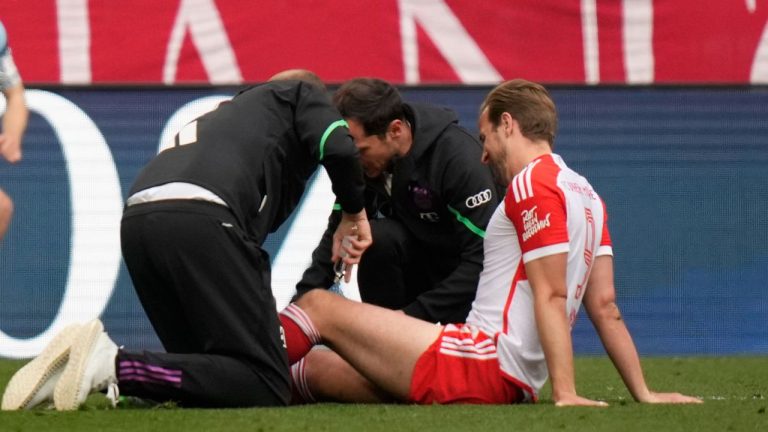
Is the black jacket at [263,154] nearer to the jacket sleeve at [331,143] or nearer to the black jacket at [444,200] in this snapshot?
the jacket sleeve at [331,143]

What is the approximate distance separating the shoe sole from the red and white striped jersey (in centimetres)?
121

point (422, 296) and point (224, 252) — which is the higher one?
point (224, 252)

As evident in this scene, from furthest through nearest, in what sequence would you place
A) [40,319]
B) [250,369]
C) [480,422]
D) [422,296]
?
1. [40,319]
2. [422,296]
3. [250,369]
4. [480,422]

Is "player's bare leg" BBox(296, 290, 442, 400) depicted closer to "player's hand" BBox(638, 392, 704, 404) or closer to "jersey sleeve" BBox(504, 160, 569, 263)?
"jersey sleeve" BBox(504, 160, 569, 263)

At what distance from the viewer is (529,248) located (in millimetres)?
4586

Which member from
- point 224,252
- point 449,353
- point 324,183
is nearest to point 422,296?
point 449,353

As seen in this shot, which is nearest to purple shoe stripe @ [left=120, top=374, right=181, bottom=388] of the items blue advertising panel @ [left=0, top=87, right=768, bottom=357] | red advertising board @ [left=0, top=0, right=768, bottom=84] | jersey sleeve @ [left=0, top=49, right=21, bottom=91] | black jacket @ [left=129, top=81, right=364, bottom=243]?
black jacket @ [left=129, top=81, right=364, bottom=243]

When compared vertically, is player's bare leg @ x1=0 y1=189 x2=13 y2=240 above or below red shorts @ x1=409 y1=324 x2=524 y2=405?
above

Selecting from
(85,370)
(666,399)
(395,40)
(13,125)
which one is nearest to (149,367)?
(85,370)

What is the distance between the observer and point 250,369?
464 cm

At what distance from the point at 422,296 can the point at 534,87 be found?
1.09m

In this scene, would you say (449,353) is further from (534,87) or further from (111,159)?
(111,159)

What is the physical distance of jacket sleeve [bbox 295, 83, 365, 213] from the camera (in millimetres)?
4766

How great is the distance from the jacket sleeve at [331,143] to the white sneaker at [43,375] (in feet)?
3.05
